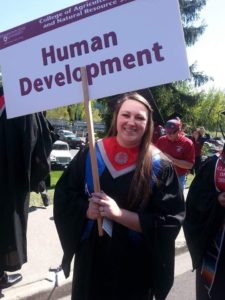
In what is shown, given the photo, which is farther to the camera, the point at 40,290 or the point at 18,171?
the point at 40,290

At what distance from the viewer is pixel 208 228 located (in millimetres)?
2555

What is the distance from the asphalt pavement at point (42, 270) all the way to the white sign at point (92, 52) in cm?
194

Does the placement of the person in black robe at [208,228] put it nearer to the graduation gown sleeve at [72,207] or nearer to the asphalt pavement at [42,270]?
the graduation gown sleeve at [72,207]

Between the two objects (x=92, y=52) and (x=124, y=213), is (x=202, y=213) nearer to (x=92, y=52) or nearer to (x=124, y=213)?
(x=124, y=213)

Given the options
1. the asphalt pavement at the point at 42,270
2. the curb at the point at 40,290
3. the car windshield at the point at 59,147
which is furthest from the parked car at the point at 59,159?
the curb at the point at 40,290

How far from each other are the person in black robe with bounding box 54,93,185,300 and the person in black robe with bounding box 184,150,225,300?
1.50 feet

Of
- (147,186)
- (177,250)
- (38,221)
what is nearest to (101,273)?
(147,186)

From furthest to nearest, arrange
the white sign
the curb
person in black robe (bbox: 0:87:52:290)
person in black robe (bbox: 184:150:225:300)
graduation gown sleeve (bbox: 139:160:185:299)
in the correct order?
1. the curb
2. person in black robe (bbox: 0:87:52:290)
3. person in black robe (bbox: 184:150:225:300)
4. graduation gown sleeve (bbox: 139:160:185:299)
5. the white sign

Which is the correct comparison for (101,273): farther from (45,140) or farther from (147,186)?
(45,140)

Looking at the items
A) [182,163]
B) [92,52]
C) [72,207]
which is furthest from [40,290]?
[182,163]

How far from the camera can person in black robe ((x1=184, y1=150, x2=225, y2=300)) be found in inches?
99.9

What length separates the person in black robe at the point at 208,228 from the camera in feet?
8.32

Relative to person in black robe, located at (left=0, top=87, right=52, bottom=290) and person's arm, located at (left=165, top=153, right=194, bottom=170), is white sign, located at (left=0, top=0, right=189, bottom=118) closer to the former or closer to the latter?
person in black robe, located at (left=0, top=87, right=52, bottom=290)

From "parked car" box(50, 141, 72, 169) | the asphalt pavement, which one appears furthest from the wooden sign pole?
"parked car" box(50, 141, 72, 169)
